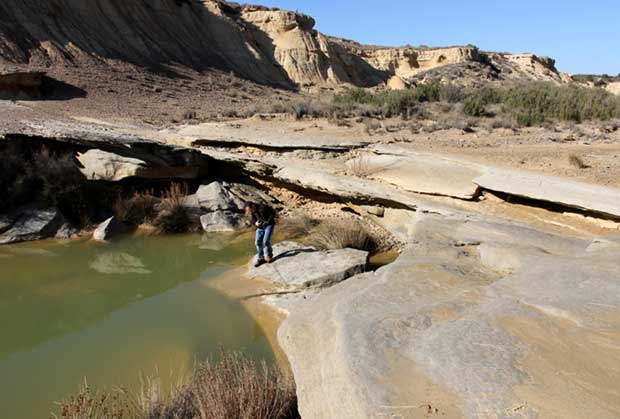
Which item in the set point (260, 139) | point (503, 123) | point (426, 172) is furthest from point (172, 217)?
point (503, 123)

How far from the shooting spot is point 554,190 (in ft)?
21.4

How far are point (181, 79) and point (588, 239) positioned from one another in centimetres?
1979

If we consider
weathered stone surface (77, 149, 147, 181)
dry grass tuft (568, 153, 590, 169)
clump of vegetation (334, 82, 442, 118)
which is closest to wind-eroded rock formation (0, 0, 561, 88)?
weathered stone surface (77, 149, 147, 181)

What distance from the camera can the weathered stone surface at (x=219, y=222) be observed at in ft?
30.6

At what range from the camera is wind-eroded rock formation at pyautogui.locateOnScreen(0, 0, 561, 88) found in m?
19.4

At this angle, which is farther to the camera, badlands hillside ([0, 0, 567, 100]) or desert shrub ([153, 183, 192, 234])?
badlands hillside ([0, 0, 567, 100])

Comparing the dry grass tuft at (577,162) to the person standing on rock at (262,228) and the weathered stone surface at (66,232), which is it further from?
the weathered stone surface at (66,232)

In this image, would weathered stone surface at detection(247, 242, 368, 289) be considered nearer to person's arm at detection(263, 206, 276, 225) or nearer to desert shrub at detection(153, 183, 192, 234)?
person's arm at detection(263, 206, 276, 225)

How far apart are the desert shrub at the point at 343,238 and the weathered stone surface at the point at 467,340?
2.48 meters

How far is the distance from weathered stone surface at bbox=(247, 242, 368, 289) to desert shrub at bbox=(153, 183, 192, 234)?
8.92 ft

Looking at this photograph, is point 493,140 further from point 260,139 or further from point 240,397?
point 240,397

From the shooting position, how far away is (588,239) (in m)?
5.76

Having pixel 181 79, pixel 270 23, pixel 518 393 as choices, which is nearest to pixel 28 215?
pixel 518 393

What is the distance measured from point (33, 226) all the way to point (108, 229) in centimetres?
139
